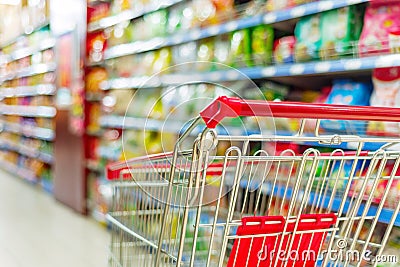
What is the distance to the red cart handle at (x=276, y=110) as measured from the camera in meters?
1.02

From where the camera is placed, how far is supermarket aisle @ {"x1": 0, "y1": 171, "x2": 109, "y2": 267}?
11.6 ft

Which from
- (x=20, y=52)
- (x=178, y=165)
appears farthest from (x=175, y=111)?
(x=20, y=52)

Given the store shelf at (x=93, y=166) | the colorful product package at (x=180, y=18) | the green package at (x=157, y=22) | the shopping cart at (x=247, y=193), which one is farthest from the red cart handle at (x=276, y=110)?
the store shelf at (x=93, y=166)

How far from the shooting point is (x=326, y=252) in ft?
4.51

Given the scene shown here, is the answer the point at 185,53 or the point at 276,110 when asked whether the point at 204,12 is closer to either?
the point at 185,53

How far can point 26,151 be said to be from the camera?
744 cm

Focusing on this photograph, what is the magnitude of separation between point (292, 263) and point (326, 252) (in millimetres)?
109

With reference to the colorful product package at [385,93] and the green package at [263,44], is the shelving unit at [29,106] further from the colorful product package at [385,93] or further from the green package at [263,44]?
the colorful product package at [385,93]

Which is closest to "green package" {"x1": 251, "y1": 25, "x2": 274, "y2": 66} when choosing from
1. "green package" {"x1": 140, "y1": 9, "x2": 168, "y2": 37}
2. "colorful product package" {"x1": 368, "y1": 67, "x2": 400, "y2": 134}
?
"colorful product package" {"x1": 368, "y1": 67, "x2": 400, "y2": 134}

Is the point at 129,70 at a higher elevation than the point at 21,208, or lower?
higher

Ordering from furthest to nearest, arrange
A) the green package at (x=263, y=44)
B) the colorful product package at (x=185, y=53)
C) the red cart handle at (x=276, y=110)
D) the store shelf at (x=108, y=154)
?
the store shelf at (x=108, y=154) < the colorful product package at (x=185, y=53) < the green package at (x=263, y=44) < the red cart handle at (x=276, y=110)

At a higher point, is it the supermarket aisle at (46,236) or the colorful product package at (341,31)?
the colorful product package at (341,31)

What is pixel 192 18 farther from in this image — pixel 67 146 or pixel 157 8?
pixel 67 146

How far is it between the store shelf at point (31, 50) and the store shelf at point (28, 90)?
52 centimetres
